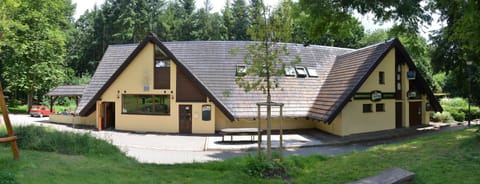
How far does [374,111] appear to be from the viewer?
21016mm

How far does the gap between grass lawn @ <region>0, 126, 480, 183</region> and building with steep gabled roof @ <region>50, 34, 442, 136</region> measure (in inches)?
404

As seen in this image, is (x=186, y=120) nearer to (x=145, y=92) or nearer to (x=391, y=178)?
(x=145, y=92)

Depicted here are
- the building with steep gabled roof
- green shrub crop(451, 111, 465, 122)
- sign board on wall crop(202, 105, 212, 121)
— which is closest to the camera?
the building with steep gabled roof

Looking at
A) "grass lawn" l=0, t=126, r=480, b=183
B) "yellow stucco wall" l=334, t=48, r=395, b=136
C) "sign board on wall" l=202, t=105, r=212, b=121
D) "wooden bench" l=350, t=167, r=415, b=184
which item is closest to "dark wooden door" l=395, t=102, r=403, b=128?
"yellow stucco wall" l=334, t=48, r=395, b=136

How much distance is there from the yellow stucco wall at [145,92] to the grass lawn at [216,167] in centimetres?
1072

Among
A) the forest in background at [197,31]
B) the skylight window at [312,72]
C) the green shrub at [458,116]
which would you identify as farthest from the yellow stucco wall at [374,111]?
the green shrub at [458,116]

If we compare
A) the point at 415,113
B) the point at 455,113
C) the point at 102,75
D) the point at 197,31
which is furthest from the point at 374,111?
the point at 197,31

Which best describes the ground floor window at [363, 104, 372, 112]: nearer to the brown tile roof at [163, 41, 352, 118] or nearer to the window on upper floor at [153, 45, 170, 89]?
the brown tile roof at [163, 41, 352, 118]

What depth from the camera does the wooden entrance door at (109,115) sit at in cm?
2294

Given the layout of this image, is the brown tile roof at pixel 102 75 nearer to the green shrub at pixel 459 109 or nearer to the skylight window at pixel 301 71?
the skylight window at pixel 301 71

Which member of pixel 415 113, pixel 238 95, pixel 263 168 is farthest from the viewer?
pixel 415 113

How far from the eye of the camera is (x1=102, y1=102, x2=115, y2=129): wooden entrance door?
75.3 feet

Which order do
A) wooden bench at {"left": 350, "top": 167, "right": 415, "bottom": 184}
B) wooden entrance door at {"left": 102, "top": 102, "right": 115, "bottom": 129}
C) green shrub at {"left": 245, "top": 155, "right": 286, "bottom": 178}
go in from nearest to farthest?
wooden bench at {"left": 350, "top": 167, "right": 415, "bottom": 184} → green shrub at {"left": 245, "top": 155, "right": 286, "bottom": 178} → wooden entrance door at {"left": 102, "top": 102, "right": 115, "bottom": 129}

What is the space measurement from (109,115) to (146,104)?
140 inches
